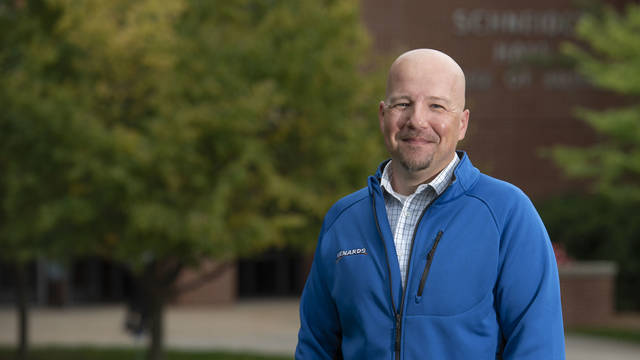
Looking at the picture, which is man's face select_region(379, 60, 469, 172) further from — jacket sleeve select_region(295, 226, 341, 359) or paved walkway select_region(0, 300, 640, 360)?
paved walkway select_region(0, 300, 640, 360)

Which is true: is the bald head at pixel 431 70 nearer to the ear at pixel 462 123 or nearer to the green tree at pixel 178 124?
the ear at pixel 462 123

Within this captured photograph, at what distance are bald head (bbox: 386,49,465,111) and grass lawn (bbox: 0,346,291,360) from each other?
542 inches

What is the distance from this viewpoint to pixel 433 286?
2.85 meters

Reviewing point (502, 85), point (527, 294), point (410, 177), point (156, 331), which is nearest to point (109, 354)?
point (156, 331)

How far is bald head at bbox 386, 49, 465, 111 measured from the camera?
292 cm

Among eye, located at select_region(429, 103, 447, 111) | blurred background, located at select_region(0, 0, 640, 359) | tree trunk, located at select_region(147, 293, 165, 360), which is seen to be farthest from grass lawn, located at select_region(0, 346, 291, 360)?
eye, located at select_region(429, 103, 447, 111)

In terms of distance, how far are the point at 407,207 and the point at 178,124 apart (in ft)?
27.7

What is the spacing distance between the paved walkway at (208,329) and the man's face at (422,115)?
583 inches

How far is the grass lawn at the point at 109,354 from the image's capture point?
16.5 meters

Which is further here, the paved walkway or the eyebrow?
the paved walkway

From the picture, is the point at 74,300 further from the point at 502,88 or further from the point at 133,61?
the point at 133,61

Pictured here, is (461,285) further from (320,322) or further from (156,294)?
(156,294)

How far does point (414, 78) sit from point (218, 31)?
33.7 ft

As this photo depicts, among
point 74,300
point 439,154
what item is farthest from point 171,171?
point 74,300
